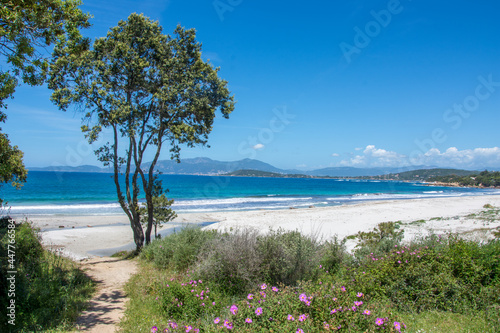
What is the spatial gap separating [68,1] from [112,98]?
5354 mm

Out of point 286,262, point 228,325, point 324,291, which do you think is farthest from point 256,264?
point 228,325

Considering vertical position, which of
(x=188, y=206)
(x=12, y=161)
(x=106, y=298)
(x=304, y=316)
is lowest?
(x=188, y=206)

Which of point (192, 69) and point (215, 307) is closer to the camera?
point (215, 307)

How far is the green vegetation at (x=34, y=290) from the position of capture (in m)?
4.90

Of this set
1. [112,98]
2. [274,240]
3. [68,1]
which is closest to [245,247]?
[274,240]

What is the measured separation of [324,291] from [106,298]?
17.9ft

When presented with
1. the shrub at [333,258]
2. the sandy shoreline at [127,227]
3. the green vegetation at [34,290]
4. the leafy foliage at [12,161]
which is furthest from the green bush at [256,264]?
the leafy foliage at [12,161]

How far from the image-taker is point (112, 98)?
1084 centimetres

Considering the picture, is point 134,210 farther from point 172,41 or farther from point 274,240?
point 274,240

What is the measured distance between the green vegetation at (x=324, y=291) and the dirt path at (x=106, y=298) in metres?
0.33

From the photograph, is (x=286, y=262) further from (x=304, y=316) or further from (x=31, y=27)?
(x=31, y=27)

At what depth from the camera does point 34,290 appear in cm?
539

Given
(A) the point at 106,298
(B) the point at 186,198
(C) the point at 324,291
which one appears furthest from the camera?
(B) the point at 186,198

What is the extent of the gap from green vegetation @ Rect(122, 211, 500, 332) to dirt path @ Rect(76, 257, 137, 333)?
1.09 ft
